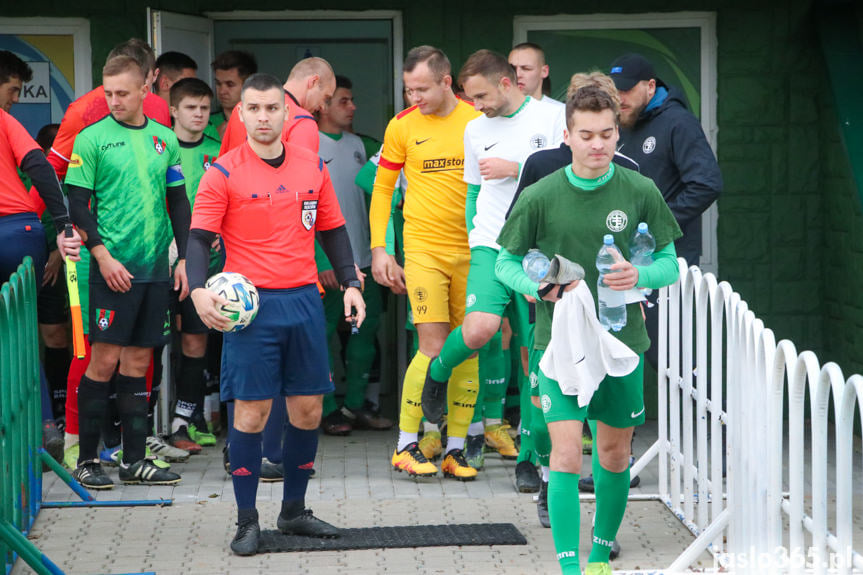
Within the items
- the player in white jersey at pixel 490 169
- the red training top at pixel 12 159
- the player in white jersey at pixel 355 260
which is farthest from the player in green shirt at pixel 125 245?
the player in white jersey at pixel 490 169

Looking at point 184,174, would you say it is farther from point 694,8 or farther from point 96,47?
point 694,8

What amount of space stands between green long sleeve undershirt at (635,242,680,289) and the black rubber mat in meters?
1.50

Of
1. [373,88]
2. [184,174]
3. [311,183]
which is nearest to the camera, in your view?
[311,183]

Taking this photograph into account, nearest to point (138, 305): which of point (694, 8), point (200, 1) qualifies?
point (200, 1)

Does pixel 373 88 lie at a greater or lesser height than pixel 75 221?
greater

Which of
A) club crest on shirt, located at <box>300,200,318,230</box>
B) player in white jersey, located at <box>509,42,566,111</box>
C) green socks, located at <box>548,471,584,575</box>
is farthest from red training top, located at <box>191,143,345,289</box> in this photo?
player in white jersey, located at <box>509,42,566,111</box>

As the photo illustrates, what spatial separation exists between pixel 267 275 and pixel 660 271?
1.71 m

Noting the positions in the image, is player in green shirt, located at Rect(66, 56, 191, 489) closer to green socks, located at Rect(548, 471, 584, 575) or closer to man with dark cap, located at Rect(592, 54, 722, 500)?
man with dark cap, located at Rect(592, 54, 722, 500)

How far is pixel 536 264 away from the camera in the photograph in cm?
476

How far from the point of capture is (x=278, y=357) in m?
5.43

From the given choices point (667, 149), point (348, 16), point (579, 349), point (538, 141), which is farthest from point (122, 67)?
point (579, 349)

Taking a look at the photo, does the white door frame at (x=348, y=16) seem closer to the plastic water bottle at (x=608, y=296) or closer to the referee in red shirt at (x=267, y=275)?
the referee in red shirt at (x=267, y=275)

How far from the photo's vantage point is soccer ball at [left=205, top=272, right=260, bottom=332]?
512cm

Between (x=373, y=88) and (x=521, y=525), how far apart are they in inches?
167
